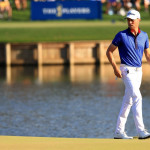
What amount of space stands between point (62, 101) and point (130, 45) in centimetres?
1168

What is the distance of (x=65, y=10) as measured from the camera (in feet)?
169

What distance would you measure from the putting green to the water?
5418 millimetres

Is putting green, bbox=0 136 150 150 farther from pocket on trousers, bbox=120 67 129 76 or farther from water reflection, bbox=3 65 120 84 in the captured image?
water reflection, bbox=3 65 120 84

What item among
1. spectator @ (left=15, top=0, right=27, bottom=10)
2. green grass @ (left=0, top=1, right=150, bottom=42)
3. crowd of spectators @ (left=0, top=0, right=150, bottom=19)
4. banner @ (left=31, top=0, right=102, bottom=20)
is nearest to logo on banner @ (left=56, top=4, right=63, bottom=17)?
banner @ (left=31, top=0, right=102, bottom=20)

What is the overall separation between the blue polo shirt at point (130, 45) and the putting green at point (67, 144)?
5.02 feet

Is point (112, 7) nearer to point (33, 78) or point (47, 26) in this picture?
point (47, 26)

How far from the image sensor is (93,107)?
2275cm

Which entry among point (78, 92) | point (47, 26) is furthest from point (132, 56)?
point (47, 26)

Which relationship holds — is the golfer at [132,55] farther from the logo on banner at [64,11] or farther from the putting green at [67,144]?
the logo on banner at [64,11]

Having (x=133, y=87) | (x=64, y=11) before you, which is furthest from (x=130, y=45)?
(x=64, y=11)

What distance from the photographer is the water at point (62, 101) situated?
18.6 m

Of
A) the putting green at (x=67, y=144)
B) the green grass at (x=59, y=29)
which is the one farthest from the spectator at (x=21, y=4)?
the putting green at (x=67, y=144)

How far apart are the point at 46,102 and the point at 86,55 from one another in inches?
500

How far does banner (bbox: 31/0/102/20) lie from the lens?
50.4m
